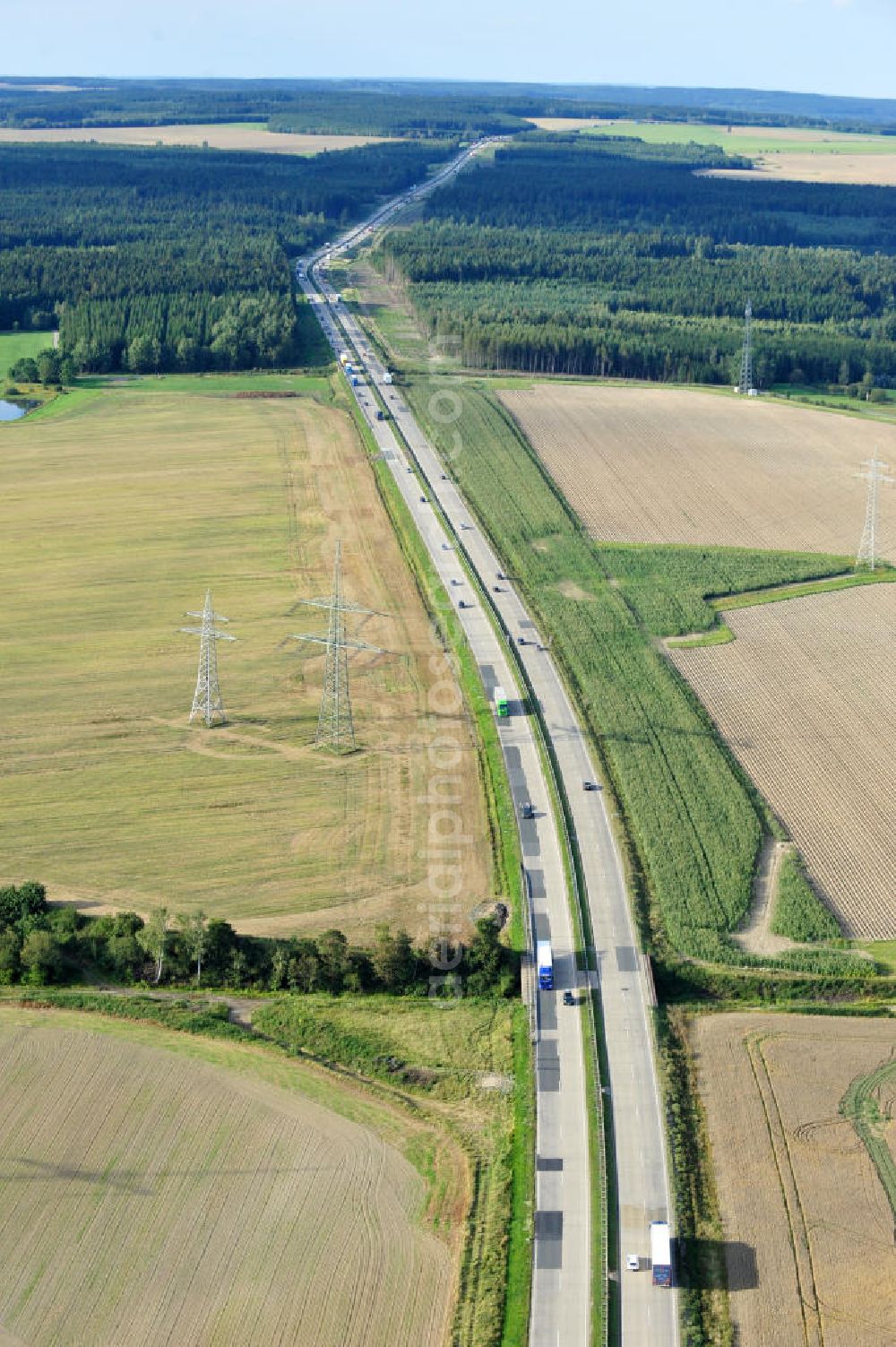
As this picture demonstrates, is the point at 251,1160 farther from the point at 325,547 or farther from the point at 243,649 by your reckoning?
the point at 325,547

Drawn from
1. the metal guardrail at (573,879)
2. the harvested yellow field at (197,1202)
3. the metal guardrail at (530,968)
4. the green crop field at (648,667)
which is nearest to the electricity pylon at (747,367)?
the green crop field at (648,667)

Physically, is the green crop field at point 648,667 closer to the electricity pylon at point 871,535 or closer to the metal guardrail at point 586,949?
the electricity pylon at point 871,535

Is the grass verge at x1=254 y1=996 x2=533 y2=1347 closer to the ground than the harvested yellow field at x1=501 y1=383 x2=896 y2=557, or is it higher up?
closer to the ground

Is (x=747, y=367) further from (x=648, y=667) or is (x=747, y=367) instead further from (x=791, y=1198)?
(x=791, y=1198)

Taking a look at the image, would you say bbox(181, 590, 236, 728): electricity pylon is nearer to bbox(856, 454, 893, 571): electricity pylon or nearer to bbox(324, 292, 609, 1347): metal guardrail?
bbox(324, 292, 609, 1347): metal guardrail

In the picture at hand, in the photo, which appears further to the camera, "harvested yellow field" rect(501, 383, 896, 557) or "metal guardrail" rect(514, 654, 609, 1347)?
"harvested yellow field" rect(501, 383, 896, 557)

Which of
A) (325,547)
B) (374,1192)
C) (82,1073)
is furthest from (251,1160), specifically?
(325,547)

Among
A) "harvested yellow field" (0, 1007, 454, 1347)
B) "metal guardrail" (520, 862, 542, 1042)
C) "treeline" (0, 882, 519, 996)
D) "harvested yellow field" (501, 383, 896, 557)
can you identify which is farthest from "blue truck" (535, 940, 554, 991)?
"harvested yellow field" (501, 383, 896, 557)

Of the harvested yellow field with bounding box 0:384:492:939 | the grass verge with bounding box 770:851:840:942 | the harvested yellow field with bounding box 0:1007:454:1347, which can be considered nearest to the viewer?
the harvested yellow field with bounding box 0:1007:454:1347
